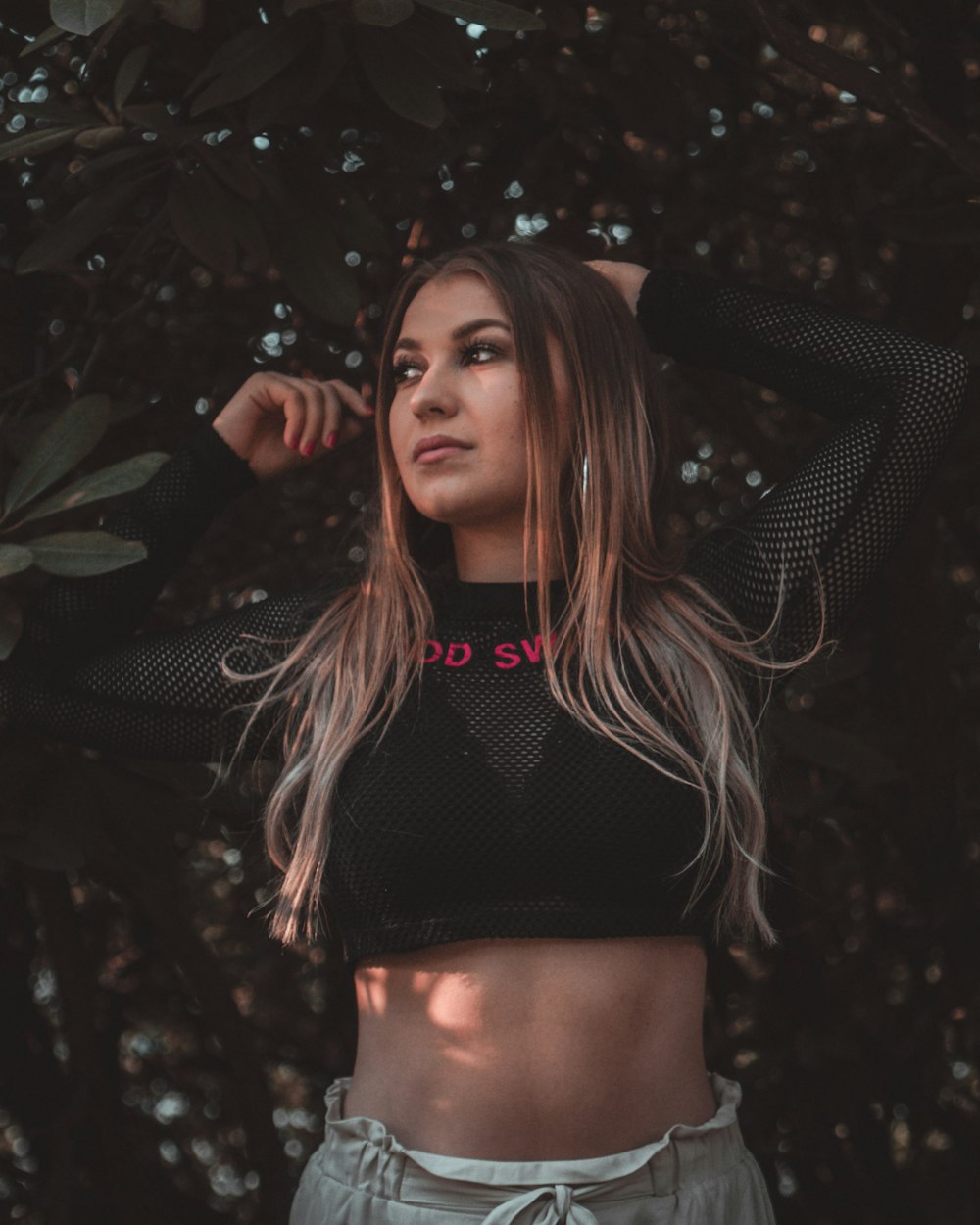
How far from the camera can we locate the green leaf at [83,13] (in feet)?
5.22

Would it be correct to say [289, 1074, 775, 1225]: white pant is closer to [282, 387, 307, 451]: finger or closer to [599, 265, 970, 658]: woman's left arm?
[599, 265, 970, 658]: woman's left arm

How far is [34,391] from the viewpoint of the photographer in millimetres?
2291

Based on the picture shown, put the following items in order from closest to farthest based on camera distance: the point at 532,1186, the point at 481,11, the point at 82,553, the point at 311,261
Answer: the point at 532,1186, the point at 481,11, the point at 82,553, the point at 311,261

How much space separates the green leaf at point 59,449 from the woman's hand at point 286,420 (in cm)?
22

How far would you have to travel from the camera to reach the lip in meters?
1.84

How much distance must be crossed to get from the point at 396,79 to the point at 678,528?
1368 millimetres

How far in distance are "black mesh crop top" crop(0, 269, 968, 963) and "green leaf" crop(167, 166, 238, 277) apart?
11.3 inches

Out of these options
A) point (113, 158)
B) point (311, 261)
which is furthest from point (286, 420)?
point (113, 158)

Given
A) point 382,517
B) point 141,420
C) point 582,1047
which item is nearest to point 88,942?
point 141,420

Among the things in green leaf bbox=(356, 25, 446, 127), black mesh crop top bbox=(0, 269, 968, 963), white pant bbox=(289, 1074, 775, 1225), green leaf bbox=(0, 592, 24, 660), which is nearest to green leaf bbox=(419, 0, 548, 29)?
green leaf bbox=(356, 25, 446, 127)

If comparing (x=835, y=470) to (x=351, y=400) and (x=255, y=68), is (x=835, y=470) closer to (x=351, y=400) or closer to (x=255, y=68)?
(x=351, y=400)

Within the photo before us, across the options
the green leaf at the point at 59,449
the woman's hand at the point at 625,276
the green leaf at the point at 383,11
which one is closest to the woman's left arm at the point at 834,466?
the woman's hand at the point at 625,276

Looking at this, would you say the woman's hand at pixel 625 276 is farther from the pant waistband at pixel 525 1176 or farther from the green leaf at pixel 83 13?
the pant waistband at pixel 525 1176

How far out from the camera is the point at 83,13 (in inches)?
62.9
